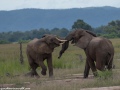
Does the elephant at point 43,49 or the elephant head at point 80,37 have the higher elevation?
the elephant head at point 80,37

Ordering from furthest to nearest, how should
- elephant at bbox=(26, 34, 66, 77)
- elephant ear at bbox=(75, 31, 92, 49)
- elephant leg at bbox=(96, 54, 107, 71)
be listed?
elephant at bbox=(26, 34, 66, 77) < elephant ear at bbox=(75, 31, 92, 49) < elephant leg at bbox=(96, 54, 107, 71)

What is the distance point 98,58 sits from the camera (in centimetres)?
1273

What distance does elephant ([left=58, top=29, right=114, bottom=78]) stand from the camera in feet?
41.7

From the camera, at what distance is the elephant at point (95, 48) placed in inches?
500

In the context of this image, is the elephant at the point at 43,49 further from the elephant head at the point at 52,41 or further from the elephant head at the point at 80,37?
the elephant head at the point at 80,37

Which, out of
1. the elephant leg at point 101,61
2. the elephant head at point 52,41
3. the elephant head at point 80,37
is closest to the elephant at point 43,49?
the elephant head at point 52,41

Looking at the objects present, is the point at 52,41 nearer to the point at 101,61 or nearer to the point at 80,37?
the point at 80,37

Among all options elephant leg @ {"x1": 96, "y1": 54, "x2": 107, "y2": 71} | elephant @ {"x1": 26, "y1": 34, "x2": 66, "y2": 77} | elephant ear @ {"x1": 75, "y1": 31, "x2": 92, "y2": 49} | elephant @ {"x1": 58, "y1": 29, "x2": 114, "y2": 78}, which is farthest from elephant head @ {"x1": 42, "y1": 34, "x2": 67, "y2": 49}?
elephant leg @ {"x1": 96, "y1": 54, "x2": 107, "y2": 71}

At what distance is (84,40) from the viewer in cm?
1348

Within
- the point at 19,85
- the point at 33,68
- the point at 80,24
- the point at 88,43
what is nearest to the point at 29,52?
the point at 33,68

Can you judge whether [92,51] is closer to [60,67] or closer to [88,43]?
[88,43]

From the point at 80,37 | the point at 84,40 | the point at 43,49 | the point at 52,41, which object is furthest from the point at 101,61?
the point at 43,49

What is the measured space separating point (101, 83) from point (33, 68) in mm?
4541

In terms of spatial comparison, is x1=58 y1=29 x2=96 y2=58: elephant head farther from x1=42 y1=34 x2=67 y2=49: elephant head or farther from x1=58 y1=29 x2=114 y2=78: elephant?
x1=42 y1=34 x2=67 y2=49: elephant head
